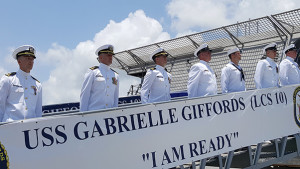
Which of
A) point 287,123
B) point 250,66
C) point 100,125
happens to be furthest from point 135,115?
point 250,66

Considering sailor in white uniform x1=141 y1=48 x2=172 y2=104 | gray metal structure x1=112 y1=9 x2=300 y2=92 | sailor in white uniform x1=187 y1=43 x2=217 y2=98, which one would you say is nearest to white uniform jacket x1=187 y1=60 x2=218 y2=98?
sailor in white uniform x1=187 y1=43 x2=217 y2=98

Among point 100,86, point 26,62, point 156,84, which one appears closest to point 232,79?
point 156,84

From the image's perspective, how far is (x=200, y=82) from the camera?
4.73m

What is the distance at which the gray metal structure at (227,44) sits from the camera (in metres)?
11.4

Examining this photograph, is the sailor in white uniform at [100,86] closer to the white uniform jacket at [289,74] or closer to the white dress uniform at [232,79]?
the white dress uniform at [232,79]

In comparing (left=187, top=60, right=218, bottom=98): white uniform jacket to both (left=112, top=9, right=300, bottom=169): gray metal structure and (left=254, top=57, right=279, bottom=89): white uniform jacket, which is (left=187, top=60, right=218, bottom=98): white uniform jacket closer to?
(left=254, top=57, right=279, bottom=89): white uniform jacket

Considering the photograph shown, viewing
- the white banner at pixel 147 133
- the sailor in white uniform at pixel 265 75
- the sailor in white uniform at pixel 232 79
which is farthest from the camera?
the sailor in white uniform at pixel 265 75

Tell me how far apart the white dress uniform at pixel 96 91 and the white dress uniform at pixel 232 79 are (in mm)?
2154

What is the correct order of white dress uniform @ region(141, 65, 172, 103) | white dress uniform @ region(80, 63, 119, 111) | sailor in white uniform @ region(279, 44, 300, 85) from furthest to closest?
sailor in white uniform @ region(279, 44, 300, 85) → white dress uniform @ region(141, 65, 172, 103) → white dress uniform @ region(80, 63, 119, 111)

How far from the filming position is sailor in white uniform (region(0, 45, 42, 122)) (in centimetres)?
324

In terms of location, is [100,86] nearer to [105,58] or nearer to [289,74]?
[105,58]

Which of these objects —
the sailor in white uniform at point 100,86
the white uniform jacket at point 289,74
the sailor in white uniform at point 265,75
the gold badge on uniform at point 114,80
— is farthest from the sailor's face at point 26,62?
the white uniform jacket at point 289,74

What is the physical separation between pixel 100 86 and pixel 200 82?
154 cm

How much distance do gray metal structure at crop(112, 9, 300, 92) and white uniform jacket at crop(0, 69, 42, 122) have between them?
9.20 meters
